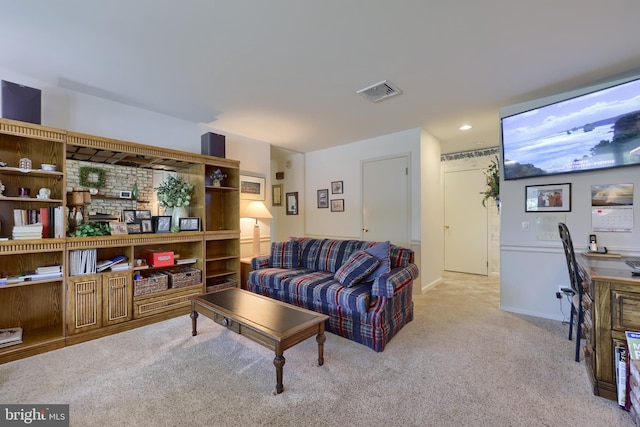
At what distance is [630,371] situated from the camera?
1544 millimetres

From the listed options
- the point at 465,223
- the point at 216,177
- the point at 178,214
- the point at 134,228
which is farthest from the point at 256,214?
the point at 465,223

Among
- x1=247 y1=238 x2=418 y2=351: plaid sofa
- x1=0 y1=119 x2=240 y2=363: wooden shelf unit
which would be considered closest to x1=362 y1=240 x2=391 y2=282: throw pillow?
x1=247 y1=238 x2=418 y2=351: plaid sofa

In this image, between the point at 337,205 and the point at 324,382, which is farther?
the point at 337,205

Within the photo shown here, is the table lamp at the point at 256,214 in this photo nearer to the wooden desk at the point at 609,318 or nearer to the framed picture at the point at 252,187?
the framed picture at the point at 252,187

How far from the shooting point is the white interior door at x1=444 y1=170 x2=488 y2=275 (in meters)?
5.11

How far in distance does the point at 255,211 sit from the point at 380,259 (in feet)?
7.20

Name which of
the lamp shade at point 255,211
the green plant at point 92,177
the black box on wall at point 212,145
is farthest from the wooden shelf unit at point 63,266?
the lamp shade at point 255,211

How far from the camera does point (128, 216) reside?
2992mm

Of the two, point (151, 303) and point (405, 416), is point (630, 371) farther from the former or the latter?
point (151, 303)

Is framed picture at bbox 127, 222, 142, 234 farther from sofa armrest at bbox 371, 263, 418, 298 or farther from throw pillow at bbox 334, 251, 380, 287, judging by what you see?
sofa armrest at bbox 371, 263, 418, 298

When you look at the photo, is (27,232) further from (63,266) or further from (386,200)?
(386,200)

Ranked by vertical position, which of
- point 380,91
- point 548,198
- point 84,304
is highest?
point 380,91

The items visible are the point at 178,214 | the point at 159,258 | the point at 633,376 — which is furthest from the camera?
the point at 178,214

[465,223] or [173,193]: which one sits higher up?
[173,193]
